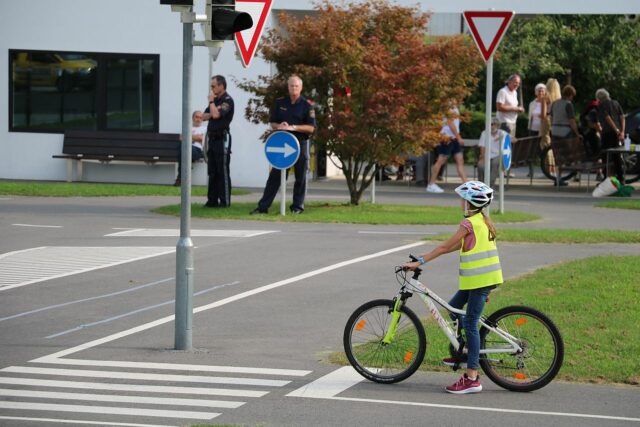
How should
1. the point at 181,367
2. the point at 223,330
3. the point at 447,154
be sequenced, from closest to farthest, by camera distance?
the point at 181,367 → the point at 223,330 → the point at 447,154

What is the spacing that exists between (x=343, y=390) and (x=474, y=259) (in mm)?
1274

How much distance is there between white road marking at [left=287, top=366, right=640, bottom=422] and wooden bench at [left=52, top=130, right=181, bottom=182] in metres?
19.2

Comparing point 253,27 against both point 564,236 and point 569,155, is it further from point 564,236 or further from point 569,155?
point 569,155

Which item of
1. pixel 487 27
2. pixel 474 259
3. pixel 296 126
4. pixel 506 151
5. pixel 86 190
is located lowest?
pixel 86 190

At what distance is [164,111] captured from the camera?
95.6 feet

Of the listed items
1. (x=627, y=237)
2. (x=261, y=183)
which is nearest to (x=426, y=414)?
(x=627, y=237)

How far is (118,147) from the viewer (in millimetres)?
28812

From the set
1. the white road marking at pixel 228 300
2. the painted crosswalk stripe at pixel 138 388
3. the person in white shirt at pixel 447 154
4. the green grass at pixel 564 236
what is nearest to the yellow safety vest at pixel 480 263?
the painted crosswalk stripe at pixel 138 388

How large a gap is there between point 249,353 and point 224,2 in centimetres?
272

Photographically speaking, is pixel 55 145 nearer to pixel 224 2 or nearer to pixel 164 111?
pixel 164 111

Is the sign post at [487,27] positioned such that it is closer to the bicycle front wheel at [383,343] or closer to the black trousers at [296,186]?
the black trousers at [296,186]

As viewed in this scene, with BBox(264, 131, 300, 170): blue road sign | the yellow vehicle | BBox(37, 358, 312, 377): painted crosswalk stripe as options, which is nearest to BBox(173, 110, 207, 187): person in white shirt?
the yellow vehicle

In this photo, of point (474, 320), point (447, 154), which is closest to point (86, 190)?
point (447, 154)

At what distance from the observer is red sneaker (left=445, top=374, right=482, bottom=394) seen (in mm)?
9102
